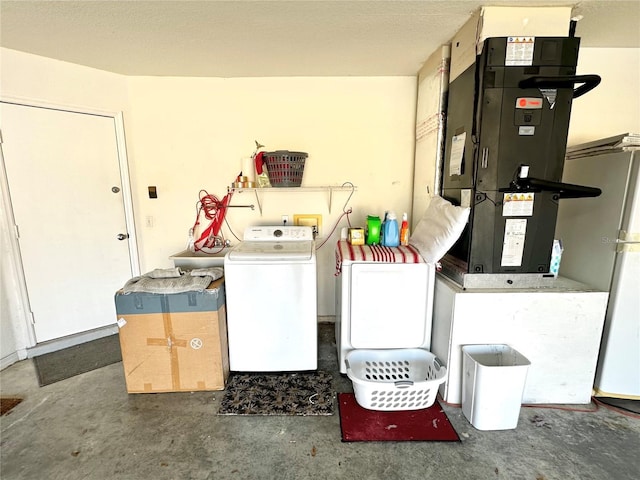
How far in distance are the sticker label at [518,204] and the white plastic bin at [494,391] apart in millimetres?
812

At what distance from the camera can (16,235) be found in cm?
227

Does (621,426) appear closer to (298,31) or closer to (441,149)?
(441,149)

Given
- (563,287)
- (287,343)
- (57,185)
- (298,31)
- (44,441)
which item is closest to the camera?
(44,441)

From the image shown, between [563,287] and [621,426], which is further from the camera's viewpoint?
[563,287]

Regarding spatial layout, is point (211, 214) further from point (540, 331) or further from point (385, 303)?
point (540, 331)

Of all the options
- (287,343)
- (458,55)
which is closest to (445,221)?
(458,55)

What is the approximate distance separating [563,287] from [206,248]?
273 cm

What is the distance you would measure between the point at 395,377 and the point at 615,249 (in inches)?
61.1

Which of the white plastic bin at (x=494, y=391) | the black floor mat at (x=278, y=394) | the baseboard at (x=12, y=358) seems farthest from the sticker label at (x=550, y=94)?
the baseboard at (x=12, y=358)

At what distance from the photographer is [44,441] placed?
5.20ft

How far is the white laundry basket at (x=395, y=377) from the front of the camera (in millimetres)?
1672

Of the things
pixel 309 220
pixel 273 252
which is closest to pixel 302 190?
pixel 309 220

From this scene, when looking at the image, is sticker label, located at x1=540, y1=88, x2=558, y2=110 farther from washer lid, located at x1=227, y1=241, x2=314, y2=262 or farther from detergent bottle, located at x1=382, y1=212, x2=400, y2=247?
washer lid, located at x1=227, y1=241, x2=314, y2=262

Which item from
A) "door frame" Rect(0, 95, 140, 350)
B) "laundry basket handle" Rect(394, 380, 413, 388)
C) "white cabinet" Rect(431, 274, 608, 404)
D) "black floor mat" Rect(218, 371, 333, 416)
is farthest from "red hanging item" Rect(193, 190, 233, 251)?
"white cabinet" Rect(431, 274, 608, 404)
